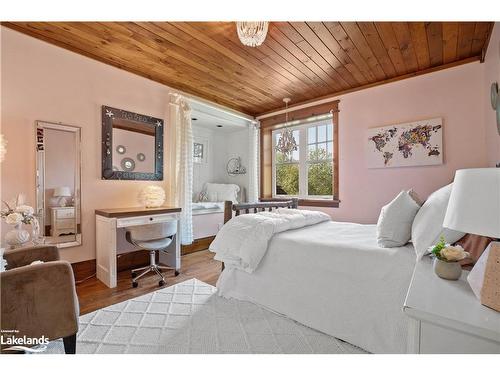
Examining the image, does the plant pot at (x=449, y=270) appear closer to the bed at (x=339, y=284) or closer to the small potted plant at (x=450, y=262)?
the small potted plant at (x=450, y=262)

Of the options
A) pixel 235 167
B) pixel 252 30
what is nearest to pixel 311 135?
pixel 235 167

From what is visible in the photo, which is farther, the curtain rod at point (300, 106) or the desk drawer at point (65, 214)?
the curtain rod at point (300, 106)

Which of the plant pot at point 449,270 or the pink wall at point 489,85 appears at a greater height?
the pink wall at point 489,85

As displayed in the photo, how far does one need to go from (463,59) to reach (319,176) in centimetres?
226

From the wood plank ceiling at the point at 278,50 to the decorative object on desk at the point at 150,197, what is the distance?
59.8 inches

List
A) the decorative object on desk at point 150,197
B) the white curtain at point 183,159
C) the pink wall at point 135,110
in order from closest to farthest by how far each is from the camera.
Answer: the pink wall at point 135,110 < the decorative object on desk at point 150,197 < the white curtain at point 183,159

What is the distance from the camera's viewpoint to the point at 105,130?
112 inches

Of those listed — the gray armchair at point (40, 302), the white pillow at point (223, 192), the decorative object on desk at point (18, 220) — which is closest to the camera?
the gray armchair at point (40, 302)

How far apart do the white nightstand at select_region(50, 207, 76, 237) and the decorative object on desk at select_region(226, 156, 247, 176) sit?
316 centimetres

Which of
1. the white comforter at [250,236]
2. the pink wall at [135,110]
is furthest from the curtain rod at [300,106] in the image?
the white comforter at [250,236]

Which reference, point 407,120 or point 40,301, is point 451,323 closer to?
point 40,301

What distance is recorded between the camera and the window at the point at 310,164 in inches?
159

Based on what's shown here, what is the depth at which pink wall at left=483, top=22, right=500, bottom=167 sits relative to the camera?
198cm
